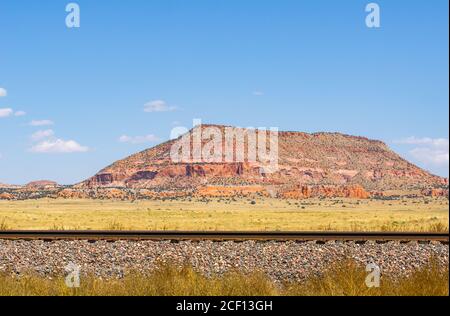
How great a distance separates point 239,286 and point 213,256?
549 cm

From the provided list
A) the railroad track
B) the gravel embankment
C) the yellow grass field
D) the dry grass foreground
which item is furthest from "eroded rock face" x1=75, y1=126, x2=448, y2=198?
the dry grass foreground

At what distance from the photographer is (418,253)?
642 inches

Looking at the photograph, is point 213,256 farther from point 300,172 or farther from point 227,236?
point 300,172

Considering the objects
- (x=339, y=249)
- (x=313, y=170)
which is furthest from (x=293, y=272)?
(x=313, y=170)

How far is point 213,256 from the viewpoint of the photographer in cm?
1580

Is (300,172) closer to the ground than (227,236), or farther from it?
farther from it

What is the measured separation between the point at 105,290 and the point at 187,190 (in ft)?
420

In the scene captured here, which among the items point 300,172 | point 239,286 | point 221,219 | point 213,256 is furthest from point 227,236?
point 300,172

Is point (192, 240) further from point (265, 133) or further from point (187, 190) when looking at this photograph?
point (265, 133)

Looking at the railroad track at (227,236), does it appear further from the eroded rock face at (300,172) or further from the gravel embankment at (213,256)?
the eroded rock face at (300,172)

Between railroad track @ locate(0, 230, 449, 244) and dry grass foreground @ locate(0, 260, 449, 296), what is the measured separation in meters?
7.14

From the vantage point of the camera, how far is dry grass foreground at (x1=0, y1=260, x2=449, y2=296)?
1003 centimetres

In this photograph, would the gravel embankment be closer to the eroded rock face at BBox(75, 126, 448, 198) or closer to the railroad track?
the railroad track

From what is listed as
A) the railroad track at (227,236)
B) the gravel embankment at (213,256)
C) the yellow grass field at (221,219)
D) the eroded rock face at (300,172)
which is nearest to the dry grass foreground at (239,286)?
the gravel embankment at (213,256)
